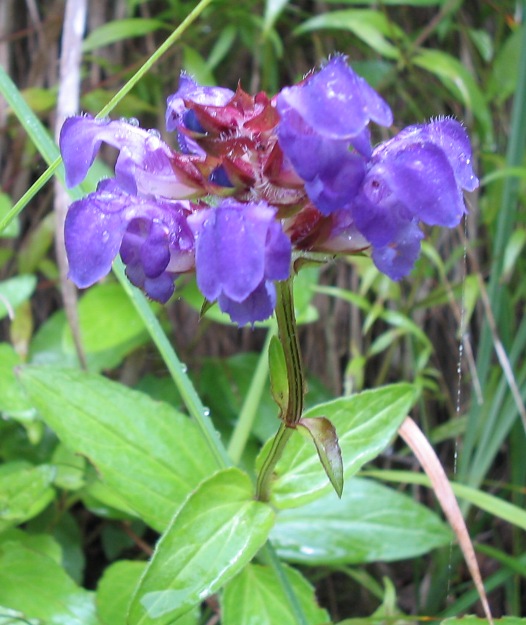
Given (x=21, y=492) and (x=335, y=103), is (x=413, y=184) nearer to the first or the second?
(x=335, y=103)

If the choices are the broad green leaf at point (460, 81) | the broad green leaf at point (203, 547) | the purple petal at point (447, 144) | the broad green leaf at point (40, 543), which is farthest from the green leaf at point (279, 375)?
the broad green leaf at point (460, 81)

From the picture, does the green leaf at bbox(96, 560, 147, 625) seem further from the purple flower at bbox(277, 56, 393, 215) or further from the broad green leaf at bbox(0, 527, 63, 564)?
the purple flower at bbox(277, 56, 393, 215)

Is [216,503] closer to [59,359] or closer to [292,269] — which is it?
[292,269]

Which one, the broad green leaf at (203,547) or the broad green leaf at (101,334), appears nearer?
the broad green leaf at (203,547)

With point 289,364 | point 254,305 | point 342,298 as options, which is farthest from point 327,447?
point 342,298

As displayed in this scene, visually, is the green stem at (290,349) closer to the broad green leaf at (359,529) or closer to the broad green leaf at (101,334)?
the broad green leaf at (359,529)

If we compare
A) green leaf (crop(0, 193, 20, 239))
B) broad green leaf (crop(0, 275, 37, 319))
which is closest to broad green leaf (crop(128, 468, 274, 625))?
broad green leaf (crop(0, 275, 37, 319))
